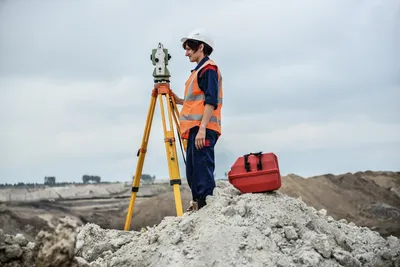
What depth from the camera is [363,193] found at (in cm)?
1880

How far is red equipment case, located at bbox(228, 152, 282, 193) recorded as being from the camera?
539 cm

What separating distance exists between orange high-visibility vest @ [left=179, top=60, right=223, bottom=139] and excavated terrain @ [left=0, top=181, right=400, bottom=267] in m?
0.70

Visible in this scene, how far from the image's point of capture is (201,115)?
17.6 feet

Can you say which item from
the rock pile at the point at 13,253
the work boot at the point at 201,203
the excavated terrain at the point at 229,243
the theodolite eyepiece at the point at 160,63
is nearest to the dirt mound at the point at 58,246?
the excavated terrain at the point at 229,243

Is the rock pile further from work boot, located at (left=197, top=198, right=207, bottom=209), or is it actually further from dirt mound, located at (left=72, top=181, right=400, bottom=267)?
work boot, located at (left=197, top=198, right=207, bottom=209)

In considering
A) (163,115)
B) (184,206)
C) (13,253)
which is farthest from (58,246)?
(184,206)

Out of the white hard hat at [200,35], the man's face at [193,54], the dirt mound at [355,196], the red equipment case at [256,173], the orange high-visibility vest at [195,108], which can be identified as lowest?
the dirt mound at [355,196]

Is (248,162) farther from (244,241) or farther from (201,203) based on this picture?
(244,241)

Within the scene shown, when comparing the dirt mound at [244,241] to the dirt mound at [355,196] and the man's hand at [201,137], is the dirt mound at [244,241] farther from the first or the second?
the dirt mound at [355,196]

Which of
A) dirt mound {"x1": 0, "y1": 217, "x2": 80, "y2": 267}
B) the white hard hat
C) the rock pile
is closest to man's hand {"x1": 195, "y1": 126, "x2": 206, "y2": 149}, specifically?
the white hard hat

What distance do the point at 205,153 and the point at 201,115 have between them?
15.3 inches

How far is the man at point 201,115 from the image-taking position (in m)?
5.27

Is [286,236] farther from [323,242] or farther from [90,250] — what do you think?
[90,250]

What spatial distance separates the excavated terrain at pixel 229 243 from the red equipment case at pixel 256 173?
4.4 inches
